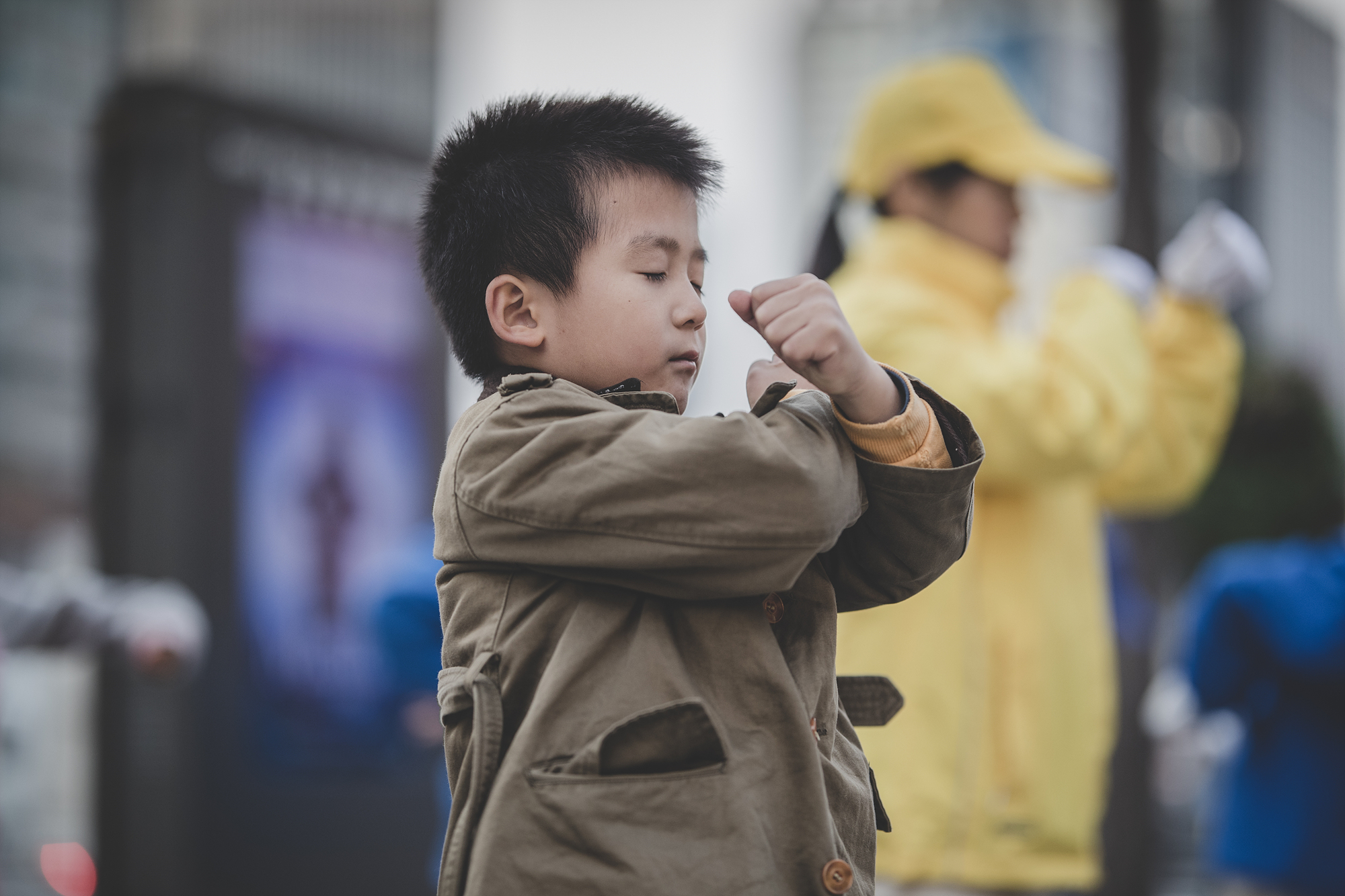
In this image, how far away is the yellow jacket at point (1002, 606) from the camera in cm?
218

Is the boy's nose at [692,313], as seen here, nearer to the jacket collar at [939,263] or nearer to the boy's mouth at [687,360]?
the boy's mouth at [687,360]

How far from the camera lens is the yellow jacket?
85.7 inches

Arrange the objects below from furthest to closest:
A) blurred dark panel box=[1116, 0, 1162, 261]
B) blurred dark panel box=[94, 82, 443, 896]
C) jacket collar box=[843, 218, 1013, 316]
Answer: blurred dark panel box=[94, 82, 443, 896], blurred dark panel box=[1116, 0, 1162, 261], jacket collar box=[843, 218, 1013, 316]

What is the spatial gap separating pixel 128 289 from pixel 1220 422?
3.98m

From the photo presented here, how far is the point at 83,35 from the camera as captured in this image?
35.1 feet

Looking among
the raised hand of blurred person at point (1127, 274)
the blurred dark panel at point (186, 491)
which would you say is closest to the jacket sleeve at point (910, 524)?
the raised hand of blurred person at point (1127, 274)

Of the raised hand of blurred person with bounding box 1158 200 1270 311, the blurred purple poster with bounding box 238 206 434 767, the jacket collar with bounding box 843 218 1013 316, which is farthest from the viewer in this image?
the blurred purple poster with bounding box 238 206 434 767

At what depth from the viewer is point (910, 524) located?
1.21m

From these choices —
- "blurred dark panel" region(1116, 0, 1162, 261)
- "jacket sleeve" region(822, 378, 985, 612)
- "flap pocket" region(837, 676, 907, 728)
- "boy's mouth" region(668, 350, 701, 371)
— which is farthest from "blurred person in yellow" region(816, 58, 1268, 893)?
"blurred dark panel" region(1116, 0, 1162, 261)

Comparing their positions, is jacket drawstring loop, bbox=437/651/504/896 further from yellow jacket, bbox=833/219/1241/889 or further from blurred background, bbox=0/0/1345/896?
blurred background, bbox=0/0/1345/896

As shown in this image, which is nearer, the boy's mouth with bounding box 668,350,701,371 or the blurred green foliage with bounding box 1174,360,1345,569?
Answer: the boy's mouth with bounding box 668,350,701,371

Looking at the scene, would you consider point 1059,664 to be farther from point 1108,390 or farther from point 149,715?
point 149,715

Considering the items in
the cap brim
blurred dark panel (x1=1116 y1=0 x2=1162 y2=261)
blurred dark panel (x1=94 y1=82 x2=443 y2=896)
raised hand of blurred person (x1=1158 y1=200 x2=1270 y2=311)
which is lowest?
blurred dark panel (x1=94 y1=82 x2=443 y2=896)

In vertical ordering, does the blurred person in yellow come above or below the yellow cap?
below
